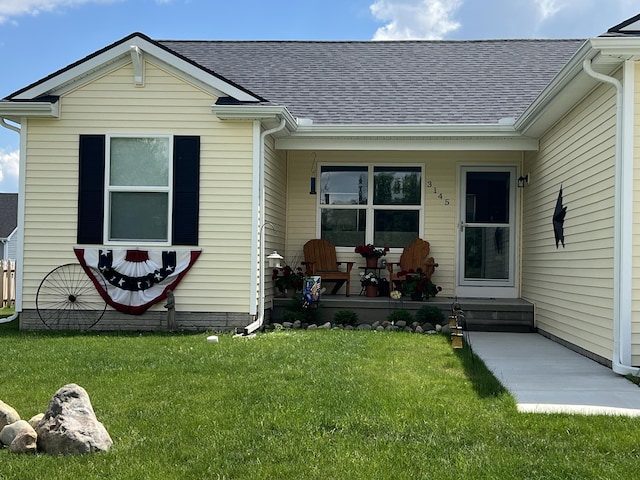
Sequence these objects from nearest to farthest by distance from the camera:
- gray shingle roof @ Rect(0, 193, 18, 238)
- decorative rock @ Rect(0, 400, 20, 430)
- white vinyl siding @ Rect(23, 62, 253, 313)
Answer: decorative rock @ Rect(0, 400, 20, 430), white vinyl siding @ Rect(23, 62, 253, 313), gray shingle roof @ Rect(0, 193, 18, 238)

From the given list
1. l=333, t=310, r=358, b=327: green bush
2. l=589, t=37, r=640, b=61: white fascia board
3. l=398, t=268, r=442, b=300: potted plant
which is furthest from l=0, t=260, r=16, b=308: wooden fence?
l=589, t=37, r=640, b=61: white fascia board

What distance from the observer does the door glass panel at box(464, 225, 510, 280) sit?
31.0 feet

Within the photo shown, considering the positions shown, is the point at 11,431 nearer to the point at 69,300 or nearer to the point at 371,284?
the point at 69,300

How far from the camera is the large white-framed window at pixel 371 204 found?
380 inches

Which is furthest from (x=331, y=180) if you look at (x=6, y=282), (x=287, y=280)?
(x=6, y=282)

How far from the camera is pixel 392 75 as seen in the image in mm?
10656

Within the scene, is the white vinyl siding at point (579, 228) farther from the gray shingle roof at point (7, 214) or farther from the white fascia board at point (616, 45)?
the gray shingle roof at point (7, 214)

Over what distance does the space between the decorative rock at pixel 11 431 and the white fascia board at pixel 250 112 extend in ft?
15.7

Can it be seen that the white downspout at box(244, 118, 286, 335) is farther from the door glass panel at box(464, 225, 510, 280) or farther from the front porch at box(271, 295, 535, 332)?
the door glass panel at box(464, 225, 510, 280)

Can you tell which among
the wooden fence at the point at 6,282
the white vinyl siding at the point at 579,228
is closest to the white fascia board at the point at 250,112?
the white vinyl siding at the point at 579,228

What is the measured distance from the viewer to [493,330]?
843 cm

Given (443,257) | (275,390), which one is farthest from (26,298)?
(443,257)

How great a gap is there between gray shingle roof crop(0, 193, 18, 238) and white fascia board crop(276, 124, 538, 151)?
23.6 meters

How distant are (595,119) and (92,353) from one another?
202 inches
